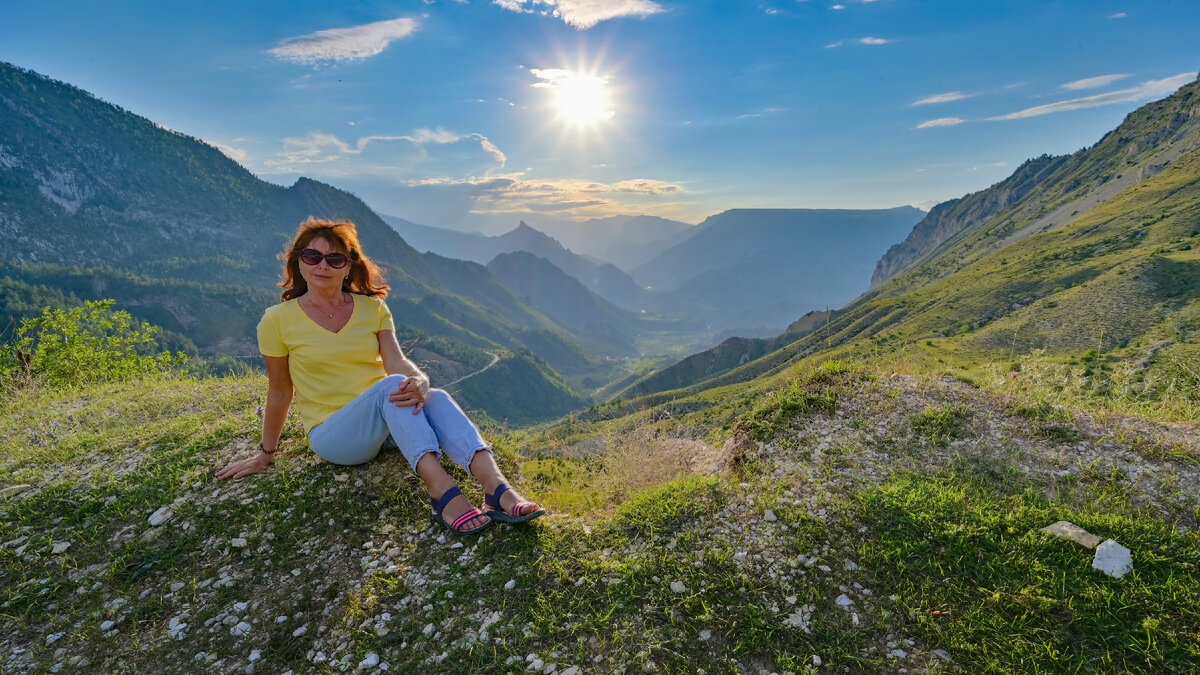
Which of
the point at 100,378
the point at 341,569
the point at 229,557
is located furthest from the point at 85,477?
the point at 100,378

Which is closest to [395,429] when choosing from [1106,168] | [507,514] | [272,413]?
[507,514]

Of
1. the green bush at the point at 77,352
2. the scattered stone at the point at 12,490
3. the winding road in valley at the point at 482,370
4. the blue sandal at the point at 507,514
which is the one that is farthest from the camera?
the winding road in valley at the point at 482,370

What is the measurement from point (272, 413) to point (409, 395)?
1787mm

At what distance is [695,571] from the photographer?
3768 mm

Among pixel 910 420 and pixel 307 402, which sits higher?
pixel 307 402

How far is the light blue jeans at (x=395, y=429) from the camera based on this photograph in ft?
14.7

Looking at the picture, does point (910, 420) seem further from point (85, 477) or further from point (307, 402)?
point (85, 477)

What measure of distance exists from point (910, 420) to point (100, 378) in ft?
59.9

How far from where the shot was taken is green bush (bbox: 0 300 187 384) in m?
11.6

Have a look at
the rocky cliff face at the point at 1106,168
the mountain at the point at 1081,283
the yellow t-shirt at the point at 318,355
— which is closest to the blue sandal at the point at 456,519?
the yellow t-shirt at the point at 318,355

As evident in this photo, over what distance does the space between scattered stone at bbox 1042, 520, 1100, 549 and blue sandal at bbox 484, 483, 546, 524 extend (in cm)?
410

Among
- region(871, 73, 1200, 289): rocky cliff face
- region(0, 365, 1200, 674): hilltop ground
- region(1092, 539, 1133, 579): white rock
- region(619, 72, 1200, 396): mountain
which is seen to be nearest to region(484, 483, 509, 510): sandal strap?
region(0, 365, 1200, 674): hilltop ground

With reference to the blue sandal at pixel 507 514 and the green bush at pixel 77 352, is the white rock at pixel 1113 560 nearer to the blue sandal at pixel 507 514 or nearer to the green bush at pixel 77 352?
the blue sandal at pixel 507 514

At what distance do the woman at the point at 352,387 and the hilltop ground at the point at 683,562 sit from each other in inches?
14.3
